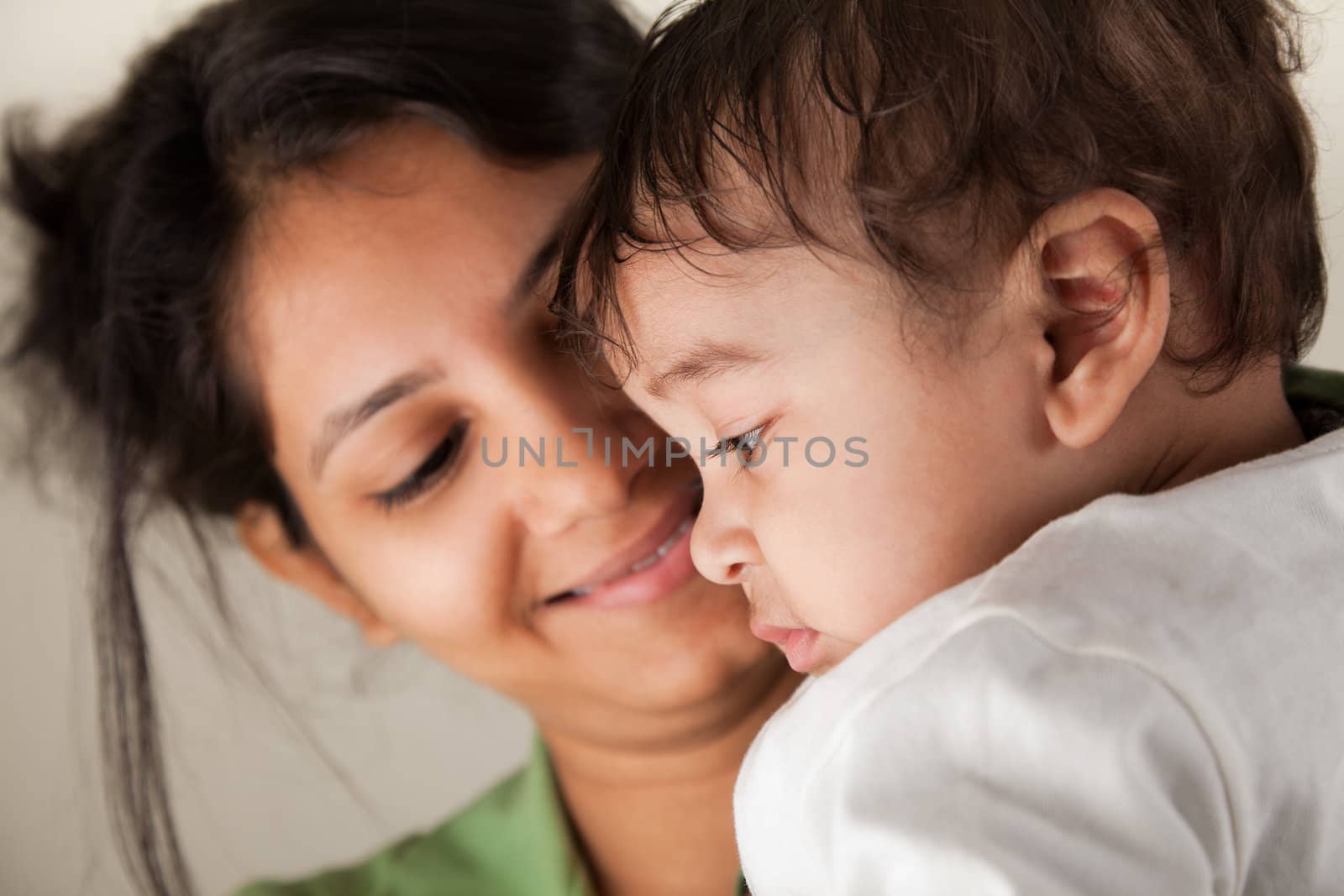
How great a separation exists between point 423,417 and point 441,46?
312 millimetres

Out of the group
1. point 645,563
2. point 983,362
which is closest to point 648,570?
point 645,563

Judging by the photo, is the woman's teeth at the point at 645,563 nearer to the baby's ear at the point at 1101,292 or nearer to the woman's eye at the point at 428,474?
the woman's eye at the point at 428,474

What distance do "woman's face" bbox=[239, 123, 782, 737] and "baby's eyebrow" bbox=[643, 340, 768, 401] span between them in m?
0.18

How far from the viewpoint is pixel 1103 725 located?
1.72ft

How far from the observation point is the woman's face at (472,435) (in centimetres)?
92

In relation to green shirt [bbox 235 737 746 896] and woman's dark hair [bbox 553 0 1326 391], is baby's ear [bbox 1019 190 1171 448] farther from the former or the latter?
green shirt [bbox 235 737 746 896]

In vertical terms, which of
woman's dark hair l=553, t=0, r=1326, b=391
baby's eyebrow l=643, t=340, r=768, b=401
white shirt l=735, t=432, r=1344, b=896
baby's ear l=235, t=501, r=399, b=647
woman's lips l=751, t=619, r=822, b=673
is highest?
woman's dark hair l=553, t=0, r=1326, b=391

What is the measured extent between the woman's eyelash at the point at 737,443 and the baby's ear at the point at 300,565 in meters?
0.49

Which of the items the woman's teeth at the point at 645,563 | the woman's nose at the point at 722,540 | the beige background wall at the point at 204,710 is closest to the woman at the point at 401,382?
the woman's teeth at the point at 645,563

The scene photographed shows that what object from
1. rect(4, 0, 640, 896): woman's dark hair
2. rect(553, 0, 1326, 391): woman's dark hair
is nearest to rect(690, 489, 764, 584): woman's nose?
rect(553, 0, 1326, 391): woman's dark hair

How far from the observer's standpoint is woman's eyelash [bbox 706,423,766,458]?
760 millimetres

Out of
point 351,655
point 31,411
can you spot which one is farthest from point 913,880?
point 351,655

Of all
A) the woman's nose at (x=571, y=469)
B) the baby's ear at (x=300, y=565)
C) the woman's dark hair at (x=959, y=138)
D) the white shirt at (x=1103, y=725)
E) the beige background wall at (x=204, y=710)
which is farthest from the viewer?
the beige background wall at (x=204, y=710)

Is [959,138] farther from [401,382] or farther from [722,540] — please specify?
[401,382]
